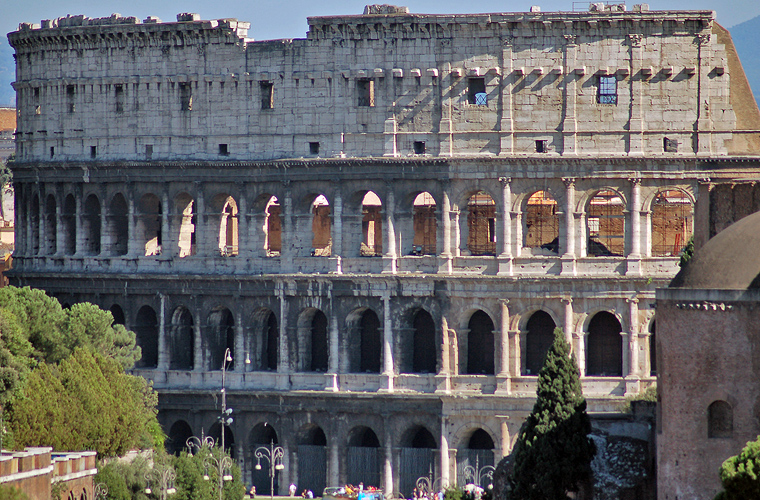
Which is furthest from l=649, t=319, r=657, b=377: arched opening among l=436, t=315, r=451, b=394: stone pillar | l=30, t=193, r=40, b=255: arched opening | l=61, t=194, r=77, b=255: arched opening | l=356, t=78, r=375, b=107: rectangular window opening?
Result: l=30, t=193, r=40, b=255: arched opening

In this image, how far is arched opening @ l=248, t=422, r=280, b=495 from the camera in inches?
3275

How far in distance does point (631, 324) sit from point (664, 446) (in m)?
20.4

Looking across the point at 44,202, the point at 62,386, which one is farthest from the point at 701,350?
the point at 44,202

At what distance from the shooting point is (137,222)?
284ft

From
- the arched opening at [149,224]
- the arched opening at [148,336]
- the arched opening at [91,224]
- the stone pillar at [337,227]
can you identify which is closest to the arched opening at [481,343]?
the stone pillar at [337,227]

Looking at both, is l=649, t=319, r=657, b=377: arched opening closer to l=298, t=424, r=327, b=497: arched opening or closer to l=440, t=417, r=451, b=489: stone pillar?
l=440, t=417, r=451, b=489: stone pillar

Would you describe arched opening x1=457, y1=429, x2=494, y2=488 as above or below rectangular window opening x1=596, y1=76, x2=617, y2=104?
below

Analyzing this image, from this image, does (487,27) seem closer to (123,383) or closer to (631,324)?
(631,324)

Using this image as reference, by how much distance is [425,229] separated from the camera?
292 feet

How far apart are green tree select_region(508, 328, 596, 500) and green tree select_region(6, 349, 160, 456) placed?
15992 millimetres

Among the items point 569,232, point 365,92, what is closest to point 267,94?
point 365,92

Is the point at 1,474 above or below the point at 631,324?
below

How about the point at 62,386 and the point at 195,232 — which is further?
the point at 195,232

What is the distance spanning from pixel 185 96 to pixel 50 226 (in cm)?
947
